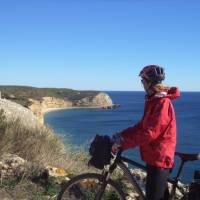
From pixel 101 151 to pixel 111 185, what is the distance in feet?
1.48

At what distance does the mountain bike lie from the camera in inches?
191

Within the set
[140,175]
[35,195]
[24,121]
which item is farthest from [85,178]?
[24,121]

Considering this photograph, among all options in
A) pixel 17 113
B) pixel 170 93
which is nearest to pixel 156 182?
pixel 170 93

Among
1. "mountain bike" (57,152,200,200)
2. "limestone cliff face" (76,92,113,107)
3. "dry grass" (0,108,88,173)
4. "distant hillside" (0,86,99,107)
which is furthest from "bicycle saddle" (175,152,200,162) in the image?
"limestone cliff face" (76,92,113,107)

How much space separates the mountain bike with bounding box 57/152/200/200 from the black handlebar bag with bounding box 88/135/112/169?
92mm

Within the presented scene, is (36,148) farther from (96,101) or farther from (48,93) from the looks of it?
(96,101)

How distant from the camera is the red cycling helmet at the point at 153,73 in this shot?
4707 millimetres

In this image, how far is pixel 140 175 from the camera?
321 inches

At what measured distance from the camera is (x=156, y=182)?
475 cm

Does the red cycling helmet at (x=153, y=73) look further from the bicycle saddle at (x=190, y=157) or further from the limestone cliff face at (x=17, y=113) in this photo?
the limestone cliff face at (x=17, y=113)

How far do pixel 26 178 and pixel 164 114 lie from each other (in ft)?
10.2

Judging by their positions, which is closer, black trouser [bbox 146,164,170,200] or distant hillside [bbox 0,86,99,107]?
black trouser [bbox 146,164,170,200]

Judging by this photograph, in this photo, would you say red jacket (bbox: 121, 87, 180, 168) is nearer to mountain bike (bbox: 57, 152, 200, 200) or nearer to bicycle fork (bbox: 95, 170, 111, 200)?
mountain bike (bbox: 57, 152, 200, 200)

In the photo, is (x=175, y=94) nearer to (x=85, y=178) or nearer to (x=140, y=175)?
(x=85, y=178)
